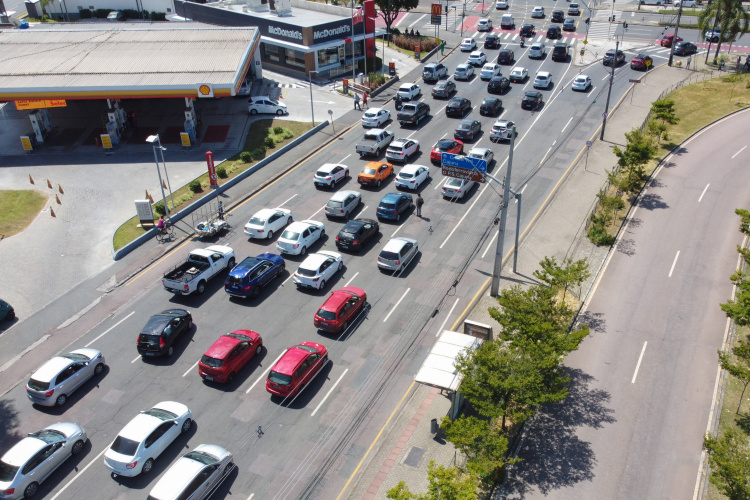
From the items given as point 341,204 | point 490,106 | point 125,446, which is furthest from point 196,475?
point 490,106

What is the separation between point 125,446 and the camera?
2492 centimetres

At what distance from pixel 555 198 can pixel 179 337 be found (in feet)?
96.5

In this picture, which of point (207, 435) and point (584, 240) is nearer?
point (207, 435)

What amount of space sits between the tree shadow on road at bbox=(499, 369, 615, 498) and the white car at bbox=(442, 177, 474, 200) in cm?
1914

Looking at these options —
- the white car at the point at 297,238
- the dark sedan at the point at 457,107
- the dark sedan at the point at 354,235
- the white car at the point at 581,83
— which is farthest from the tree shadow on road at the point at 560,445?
the white car at the point at 581,83

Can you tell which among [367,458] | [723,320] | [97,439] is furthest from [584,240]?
[97,439]

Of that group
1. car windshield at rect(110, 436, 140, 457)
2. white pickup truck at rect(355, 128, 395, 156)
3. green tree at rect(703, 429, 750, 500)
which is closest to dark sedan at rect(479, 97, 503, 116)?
white pickup truck at rect(355, 128, 395, 156)

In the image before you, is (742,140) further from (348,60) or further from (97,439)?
(97,439)

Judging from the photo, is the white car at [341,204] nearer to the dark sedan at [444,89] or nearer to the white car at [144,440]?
the white car at [144,440]

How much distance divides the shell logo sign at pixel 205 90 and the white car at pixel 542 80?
34.8m

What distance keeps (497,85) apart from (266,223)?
34995 millimetres

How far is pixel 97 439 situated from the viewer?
2714cm

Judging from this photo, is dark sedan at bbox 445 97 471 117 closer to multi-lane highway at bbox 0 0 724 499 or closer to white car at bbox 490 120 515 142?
white car at bbox 490 120 515 142

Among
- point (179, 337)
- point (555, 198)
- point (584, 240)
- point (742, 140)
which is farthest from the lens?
point (742, 140)
